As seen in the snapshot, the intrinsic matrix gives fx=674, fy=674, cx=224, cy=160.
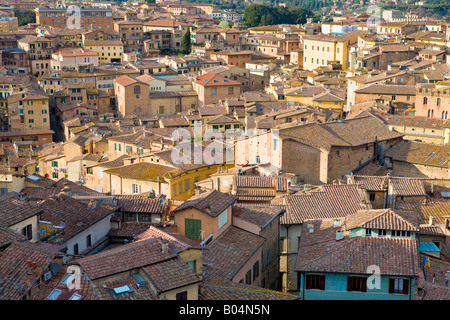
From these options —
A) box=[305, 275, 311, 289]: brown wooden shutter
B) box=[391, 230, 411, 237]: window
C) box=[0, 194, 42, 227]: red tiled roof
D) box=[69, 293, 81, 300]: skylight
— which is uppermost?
box=[0, 194, 42, 227]: red tiled roof

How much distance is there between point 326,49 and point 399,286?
54809mm

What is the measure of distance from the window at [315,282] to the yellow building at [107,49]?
5898cm

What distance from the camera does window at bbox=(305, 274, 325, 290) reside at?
1564 cm

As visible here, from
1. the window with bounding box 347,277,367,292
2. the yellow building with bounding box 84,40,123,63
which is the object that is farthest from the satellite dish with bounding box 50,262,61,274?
the yellow building with bounding box 84,40,123,63

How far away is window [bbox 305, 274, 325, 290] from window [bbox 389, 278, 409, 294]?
1.54 meters

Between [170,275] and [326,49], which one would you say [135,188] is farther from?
[326,49]

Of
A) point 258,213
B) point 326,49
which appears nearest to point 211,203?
point 258,213

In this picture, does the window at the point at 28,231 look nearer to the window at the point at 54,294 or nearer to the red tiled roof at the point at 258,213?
the window at the point at 54,294

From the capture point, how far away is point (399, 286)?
595 inches

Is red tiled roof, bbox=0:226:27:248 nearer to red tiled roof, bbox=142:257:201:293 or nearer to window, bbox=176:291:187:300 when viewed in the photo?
red tiled roof, bbox=142:257:201:293

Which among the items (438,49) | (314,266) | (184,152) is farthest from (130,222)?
(438,49)

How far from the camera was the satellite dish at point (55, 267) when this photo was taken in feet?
46.9

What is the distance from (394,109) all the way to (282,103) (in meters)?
7.99
